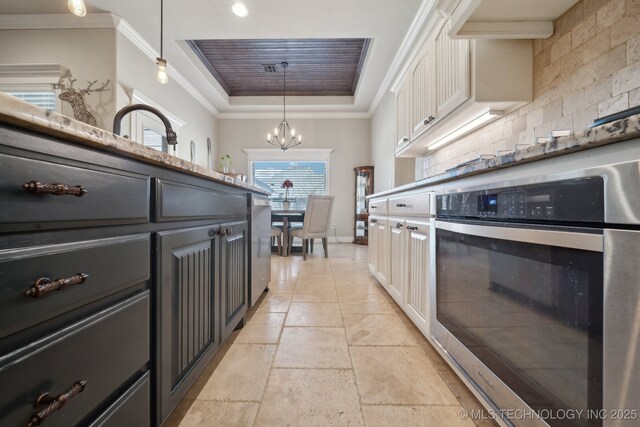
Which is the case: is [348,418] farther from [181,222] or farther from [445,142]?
[445,142]

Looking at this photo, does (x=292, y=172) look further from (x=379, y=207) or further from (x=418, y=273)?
(x=418, y=273)

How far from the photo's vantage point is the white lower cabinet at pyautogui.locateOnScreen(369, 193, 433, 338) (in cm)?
135

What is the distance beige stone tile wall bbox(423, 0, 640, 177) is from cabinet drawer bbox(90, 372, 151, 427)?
1941 millimetres

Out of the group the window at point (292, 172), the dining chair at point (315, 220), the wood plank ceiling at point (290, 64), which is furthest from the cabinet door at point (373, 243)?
the window at point (292, 172)

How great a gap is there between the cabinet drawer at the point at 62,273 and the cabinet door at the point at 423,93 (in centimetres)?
212

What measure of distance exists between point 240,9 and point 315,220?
2.68 meters

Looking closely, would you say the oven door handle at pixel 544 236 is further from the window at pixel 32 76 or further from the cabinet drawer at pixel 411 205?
the window at pixel 32 76

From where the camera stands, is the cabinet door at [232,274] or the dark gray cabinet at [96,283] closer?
the dark gray cabinet at [96,283]

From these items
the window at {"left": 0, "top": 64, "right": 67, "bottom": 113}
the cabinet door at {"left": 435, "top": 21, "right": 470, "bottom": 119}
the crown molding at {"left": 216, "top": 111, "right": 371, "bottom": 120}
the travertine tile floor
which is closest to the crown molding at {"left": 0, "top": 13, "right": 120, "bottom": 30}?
the window at {"left": 0, "top": 64, "right": 67, "bottom": 113}

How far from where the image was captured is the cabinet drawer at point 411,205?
1342 millimetres

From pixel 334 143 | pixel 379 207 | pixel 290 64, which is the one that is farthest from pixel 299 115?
pixel 379 207

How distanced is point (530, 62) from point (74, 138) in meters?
→ 2.08

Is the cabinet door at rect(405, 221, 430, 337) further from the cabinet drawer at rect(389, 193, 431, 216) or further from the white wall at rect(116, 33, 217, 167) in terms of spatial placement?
the white wall at rect(116, 33, 217, 167)

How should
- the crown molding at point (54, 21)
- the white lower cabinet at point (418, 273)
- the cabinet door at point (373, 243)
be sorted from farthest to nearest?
the crown molding at point (54, 21) < the cabinet door at point (373, 243) < the white lower cabinet at point (418, 273)
